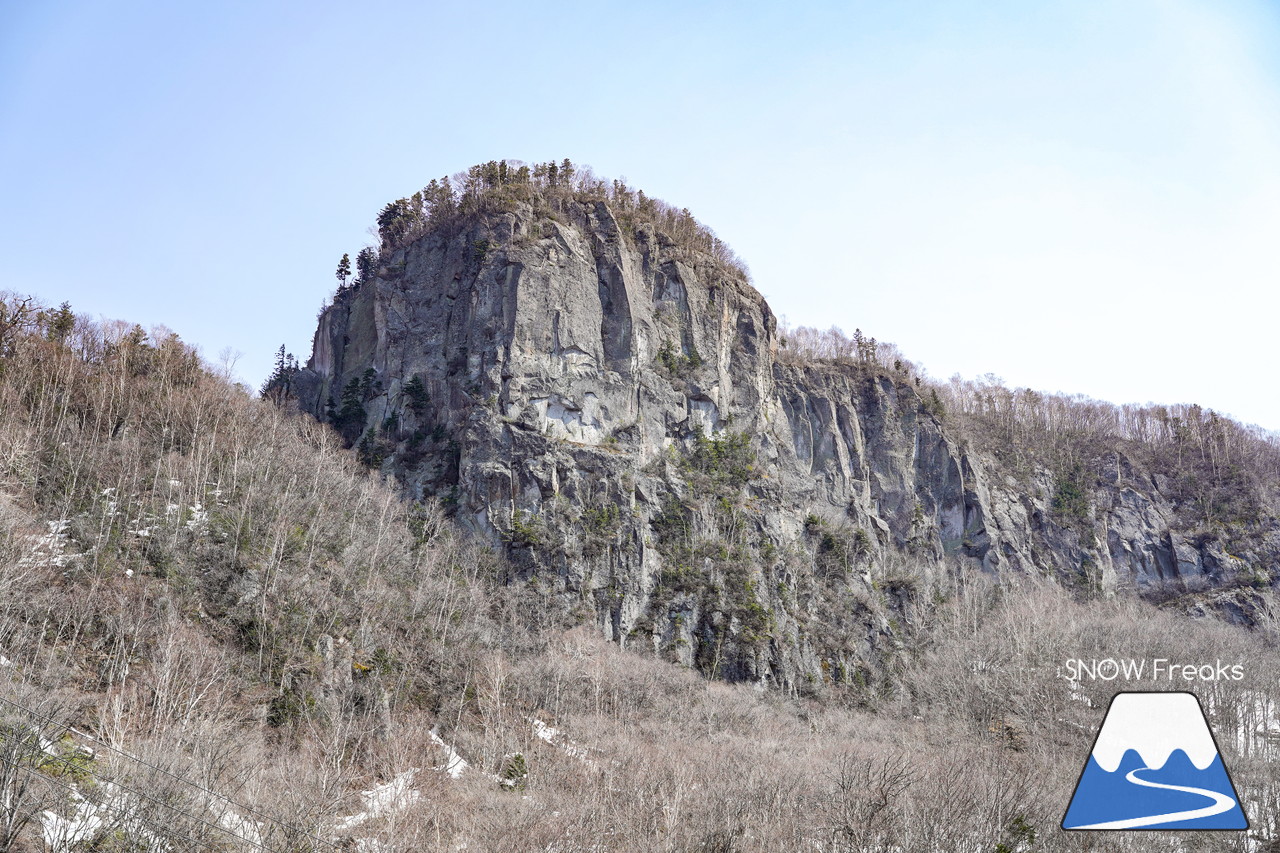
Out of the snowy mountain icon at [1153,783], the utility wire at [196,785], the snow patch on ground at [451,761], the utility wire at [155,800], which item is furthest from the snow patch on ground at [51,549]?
the snowy mountain icon at [1153,783]

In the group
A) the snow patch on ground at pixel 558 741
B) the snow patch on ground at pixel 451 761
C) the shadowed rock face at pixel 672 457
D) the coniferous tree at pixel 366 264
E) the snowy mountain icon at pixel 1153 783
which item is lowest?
the snow patch on ground at pixel 451 761

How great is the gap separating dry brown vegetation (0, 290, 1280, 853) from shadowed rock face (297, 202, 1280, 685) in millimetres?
3682

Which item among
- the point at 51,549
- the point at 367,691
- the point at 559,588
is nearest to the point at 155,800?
the point at 367,691

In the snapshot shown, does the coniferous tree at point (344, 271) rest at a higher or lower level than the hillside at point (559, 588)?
higher

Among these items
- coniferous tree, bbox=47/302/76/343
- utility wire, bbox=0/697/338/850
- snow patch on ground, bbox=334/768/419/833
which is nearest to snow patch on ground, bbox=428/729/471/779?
snow patch on ground, bbox=334/768/419/833

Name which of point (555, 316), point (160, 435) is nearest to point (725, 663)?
point (555, 316)

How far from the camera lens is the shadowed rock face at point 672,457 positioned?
53656 mm

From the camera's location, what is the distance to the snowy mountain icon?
53.5ft

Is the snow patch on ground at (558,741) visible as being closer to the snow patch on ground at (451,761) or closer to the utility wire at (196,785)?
the snow patch on ground at (451,761)

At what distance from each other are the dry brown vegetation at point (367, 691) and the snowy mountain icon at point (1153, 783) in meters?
7.77

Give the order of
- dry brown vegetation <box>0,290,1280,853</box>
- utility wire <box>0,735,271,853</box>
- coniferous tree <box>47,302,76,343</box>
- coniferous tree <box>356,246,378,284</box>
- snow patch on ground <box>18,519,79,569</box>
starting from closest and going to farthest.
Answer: utility wire <box>0,735,271,853</box> < dry brown vegetation <box>0,290,1280,853</box> < snow patch on ground <box>18,519,79,569</box> < coniferous tree <box>47,302,76,343</box> < coniferous tree <box>356,246,378,284</box>

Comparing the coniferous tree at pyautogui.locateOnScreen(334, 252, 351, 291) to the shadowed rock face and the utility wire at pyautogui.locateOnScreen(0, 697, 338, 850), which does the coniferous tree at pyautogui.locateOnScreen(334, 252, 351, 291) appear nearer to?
the shadowed rock face

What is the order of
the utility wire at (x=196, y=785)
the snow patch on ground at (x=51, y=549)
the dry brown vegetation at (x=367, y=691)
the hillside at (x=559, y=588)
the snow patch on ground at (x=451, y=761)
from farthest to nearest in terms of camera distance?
the snow patch on ground at (x=451, y=761) → the snow patch on ground at (x=51, y=549) → the hillside at (x=559, y=588) → the dry brown vegetation at (x=367, y=691) → the utility wire at (x=196, y=785)

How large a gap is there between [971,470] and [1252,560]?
1037 inches
